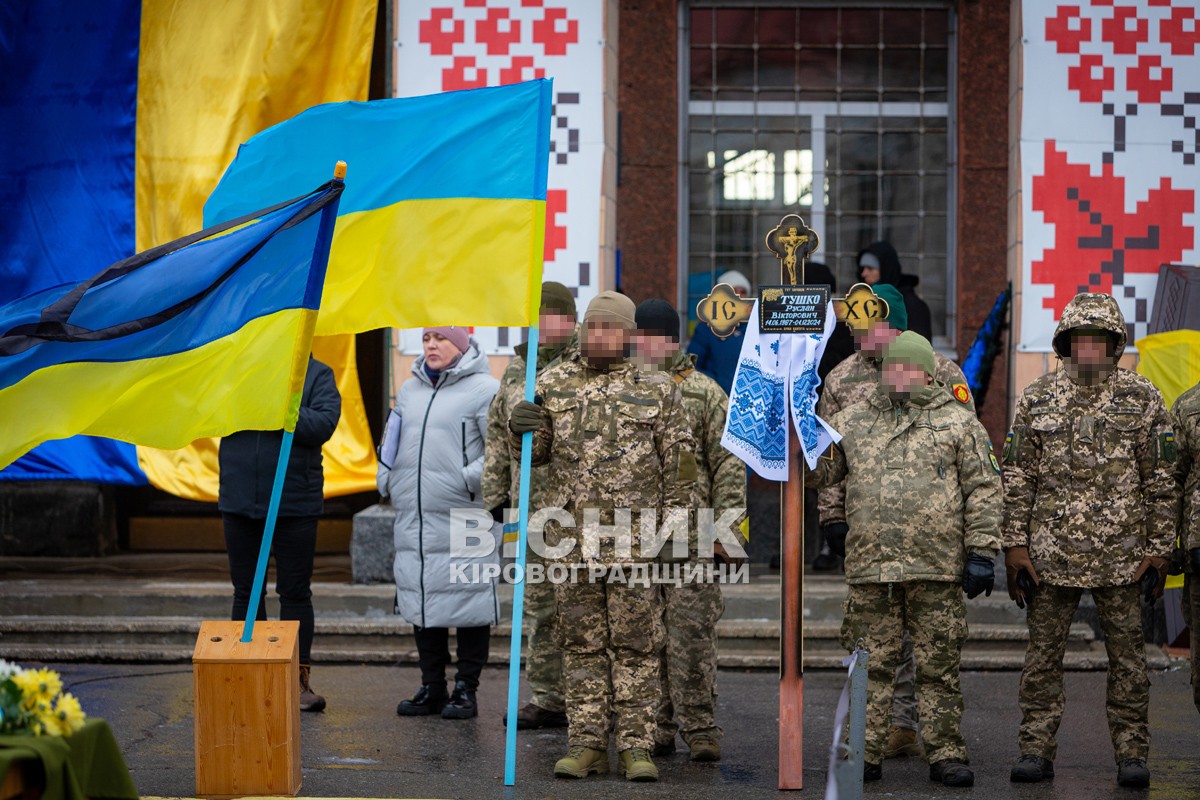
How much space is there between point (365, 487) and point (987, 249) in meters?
4.93

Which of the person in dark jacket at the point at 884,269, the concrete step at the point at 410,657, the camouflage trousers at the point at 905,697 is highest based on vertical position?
the person in dark jacket at the point at 884,269

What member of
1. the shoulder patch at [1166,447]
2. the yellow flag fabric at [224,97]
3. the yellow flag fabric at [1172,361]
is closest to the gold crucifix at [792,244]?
the shoulder patch at [1166,447]

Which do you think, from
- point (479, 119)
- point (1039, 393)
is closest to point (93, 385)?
point (479, 119)

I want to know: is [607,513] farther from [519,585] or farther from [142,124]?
[142,124]

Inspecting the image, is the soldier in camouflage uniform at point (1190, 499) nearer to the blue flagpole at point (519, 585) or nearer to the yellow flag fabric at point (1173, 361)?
the yellow flag fabric at point (1173, 361)

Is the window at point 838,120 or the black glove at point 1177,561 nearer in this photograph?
the black glove at point 1177,561

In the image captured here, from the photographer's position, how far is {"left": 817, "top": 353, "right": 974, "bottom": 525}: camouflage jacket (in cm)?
698

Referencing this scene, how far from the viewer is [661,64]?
11.5m

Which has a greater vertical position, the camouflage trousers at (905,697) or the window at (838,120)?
the window at (838,120)

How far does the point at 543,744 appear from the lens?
7457 mm

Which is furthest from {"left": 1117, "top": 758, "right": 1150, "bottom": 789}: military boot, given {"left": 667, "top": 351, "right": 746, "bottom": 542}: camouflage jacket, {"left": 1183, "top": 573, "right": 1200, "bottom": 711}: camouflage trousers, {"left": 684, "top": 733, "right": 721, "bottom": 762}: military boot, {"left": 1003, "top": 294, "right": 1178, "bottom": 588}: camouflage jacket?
{"left": 667, "top": 351, "right": 746, "bottom": 542}: camouflage jacket

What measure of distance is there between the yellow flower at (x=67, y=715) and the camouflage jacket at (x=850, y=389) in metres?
3.57

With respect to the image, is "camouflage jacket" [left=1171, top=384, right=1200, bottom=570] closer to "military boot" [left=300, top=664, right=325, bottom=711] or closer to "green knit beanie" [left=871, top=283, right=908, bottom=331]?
"green knit beanie" [left=871, top=283, right=908, bottom=331]

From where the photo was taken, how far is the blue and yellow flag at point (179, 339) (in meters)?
5.81
